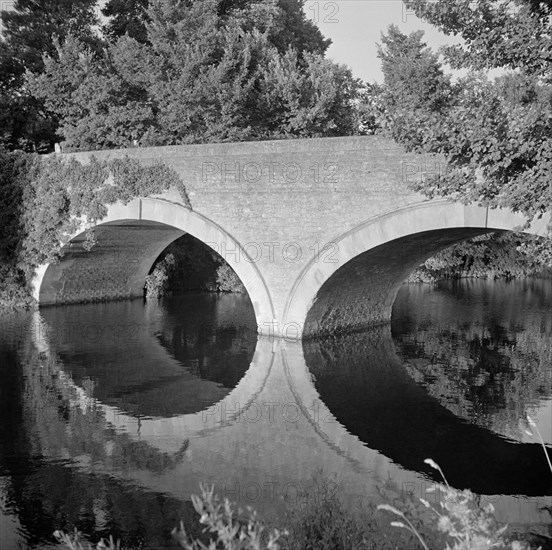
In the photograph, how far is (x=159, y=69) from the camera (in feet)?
70.6

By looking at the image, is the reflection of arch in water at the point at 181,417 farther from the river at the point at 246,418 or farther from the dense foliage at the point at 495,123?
the dense foliage at the point at 495,123

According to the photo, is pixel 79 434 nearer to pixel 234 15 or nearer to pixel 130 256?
pixel 130 256

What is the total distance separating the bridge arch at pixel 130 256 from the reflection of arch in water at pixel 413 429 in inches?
84.7

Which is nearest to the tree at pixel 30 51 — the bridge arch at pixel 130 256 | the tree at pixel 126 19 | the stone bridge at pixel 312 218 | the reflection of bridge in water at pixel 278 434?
the tree at pixel 126 19

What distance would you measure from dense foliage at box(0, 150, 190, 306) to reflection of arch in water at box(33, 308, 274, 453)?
5.29 m

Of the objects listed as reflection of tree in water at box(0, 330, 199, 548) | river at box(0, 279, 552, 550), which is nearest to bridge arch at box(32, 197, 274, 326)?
river at box(0, 279, 552, 550)

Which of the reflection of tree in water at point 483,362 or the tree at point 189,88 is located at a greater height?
the tree at point 189,88

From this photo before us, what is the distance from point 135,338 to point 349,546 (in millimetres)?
11373

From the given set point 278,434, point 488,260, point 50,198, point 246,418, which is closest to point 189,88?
point 50,198

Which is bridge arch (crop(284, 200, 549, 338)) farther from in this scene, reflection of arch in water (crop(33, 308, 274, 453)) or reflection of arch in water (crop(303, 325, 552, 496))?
reflection of arch in water (crop(33, 308, 274, 453))

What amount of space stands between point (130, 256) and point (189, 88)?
5.46 m

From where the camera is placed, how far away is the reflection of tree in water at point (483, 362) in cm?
1038

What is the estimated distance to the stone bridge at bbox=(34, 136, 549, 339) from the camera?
41.4ft

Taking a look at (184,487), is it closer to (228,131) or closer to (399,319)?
(399,319)
